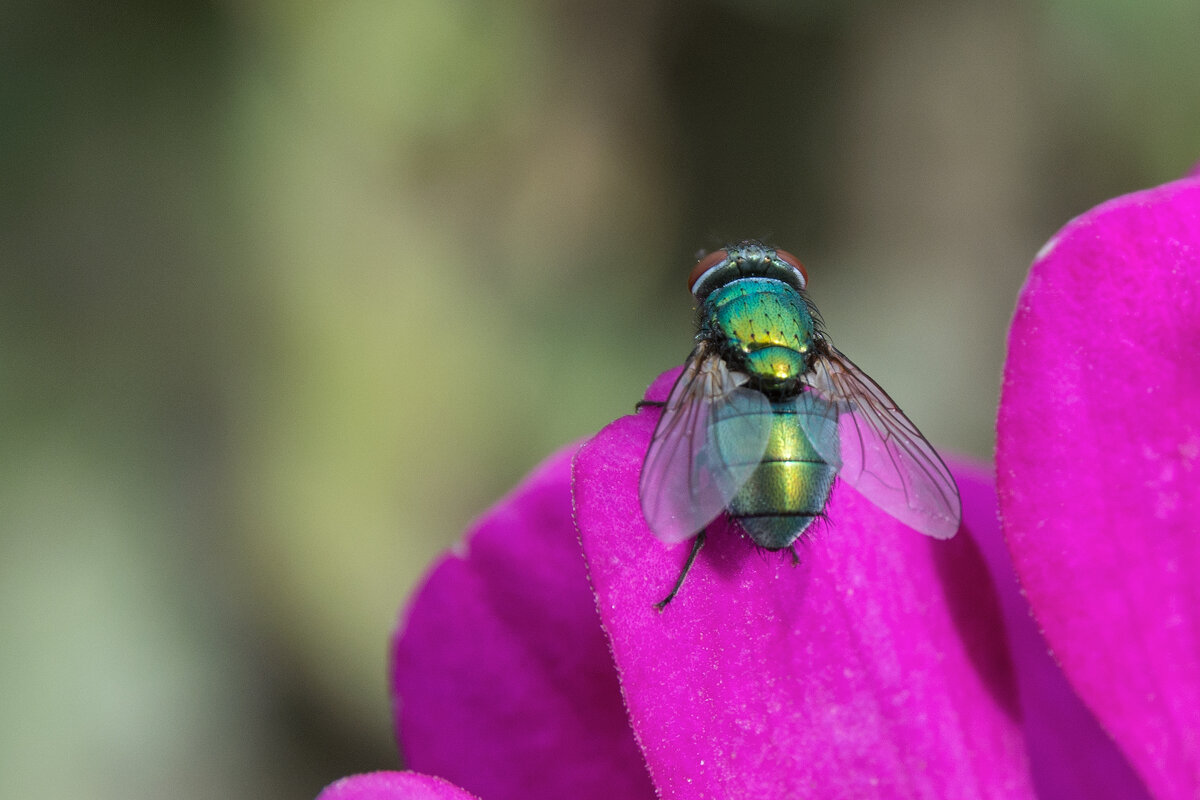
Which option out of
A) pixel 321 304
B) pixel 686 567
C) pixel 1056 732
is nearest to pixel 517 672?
pixel 686 567

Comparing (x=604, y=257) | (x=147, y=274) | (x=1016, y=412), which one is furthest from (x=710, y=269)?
(x=147, y=274)

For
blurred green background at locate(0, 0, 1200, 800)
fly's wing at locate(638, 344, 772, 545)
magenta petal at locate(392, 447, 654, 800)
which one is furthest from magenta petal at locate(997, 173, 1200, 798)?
blurred green background at locate(0, 0, 1200, 800)

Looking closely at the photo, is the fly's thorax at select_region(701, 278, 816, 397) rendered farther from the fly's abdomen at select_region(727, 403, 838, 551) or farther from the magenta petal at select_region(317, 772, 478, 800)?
the magenta petal at select_region(317, 772, 478, 800)

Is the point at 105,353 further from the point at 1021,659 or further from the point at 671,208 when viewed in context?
Result: the point at 1021,659

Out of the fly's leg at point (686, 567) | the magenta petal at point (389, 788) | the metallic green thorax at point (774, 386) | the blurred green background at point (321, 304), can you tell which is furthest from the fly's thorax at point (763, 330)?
the blurred green background at point (321, 304)

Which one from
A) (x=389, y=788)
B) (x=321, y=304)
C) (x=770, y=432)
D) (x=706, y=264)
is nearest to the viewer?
(x=389, y=788)

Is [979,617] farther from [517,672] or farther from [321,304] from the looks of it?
[321,304]
